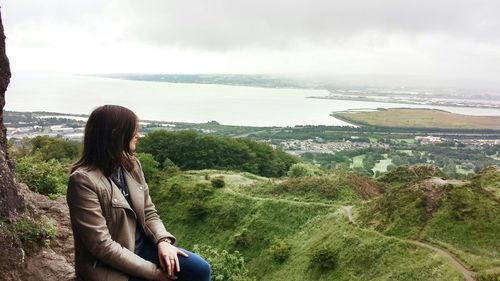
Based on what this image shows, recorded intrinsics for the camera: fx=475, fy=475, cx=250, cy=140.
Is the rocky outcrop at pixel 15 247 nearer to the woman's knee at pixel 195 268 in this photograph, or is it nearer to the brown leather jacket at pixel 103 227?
the brown leather jacket at pixel 103 227

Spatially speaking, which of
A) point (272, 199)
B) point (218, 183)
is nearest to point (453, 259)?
point (272, 199)

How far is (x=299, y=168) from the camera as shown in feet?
169

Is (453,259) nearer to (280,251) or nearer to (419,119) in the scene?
(280,251)

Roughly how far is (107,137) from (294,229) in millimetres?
29050

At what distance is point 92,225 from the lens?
4789mm

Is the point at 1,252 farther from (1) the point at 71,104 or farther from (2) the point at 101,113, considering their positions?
(1) the point at 71,104

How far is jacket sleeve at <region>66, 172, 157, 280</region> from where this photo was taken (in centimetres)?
480

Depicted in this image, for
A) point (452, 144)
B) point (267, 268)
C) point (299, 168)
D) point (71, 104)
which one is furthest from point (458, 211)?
point (71, 104)

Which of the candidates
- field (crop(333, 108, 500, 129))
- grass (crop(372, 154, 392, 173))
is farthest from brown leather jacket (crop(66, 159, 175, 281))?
field (crop(333, 108, 500, 129))

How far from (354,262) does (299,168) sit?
88.6 ft

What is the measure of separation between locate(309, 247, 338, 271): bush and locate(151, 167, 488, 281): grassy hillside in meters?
0.05

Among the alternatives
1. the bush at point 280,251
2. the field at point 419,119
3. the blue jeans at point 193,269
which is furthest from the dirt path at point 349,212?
the field at point 419,119

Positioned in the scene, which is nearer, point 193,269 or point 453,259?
point 193,269

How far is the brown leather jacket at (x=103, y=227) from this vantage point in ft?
15.8
